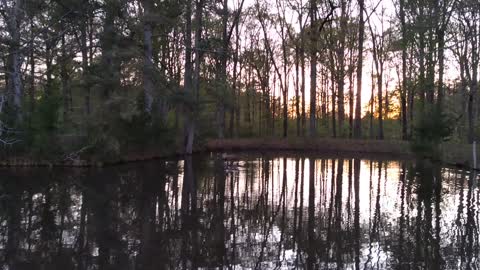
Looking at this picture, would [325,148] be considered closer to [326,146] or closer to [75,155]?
[326,146]

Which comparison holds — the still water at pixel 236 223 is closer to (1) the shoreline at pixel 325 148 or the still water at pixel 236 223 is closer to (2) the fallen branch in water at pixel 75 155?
(2) the fallen branch in water at pixel 75 155

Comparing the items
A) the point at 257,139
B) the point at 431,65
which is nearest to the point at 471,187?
the point at 431,65

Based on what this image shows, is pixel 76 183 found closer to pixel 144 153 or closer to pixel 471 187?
pixel 144 153

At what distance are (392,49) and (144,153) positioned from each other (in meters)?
22.4

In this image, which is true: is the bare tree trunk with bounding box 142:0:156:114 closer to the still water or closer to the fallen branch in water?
the fallen branch in water

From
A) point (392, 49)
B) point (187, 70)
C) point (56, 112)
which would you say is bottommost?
point (56, 112)

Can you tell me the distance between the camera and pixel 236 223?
8.70m

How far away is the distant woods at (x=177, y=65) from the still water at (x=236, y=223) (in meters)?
1.95

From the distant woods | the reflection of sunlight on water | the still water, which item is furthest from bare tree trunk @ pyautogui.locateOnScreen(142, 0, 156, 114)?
the still water

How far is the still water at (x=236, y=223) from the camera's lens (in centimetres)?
643

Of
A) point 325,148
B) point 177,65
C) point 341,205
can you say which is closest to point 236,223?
point 341,205

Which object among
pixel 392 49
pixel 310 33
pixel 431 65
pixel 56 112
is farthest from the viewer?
pixel 392 49

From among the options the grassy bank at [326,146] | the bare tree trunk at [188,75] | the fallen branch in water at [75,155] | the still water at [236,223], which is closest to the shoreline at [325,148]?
the grassy bank at [326,146]

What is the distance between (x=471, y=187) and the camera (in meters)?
13.5
